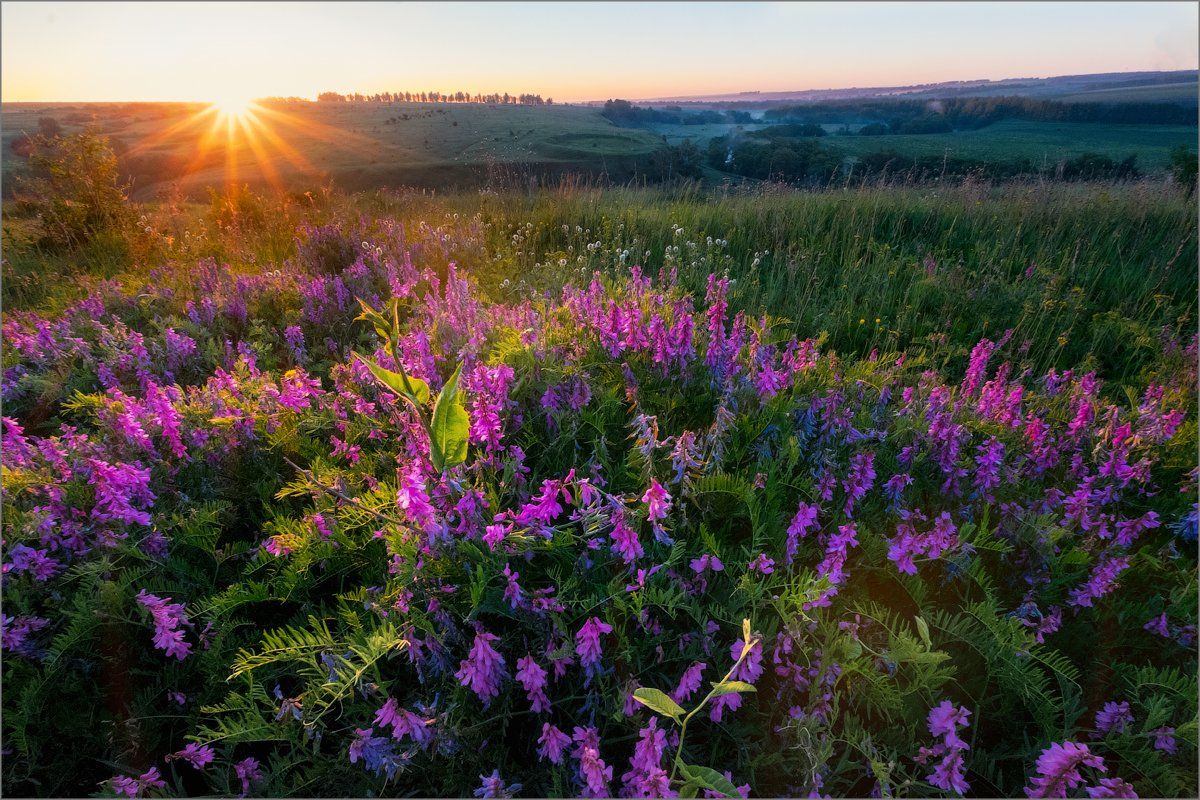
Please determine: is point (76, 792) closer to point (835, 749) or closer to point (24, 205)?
point (835, 749)

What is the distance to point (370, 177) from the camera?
21.8m

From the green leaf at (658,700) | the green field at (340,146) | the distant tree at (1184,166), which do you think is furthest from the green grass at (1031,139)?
the green leaf at (658,700)

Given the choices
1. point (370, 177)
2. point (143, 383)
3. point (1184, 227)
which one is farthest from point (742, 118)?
point (143, 383)

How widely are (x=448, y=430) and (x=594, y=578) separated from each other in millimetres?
646

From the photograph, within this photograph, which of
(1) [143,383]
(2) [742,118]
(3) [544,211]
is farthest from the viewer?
(2) [742,118]

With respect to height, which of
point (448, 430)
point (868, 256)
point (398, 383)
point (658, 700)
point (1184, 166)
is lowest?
point (658, 700)

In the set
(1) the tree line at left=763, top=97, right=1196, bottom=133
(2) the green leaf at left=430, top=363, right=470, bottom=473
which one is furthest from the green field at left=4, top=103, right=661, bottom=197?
(1) the tree line at left=763, top=97, right=1196, bottom=133

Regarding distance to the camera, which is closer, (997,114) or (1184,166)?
(1184,166)

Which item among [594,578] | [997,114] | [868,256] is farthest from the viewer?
[997,114]

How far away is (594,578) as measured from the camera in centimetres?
176

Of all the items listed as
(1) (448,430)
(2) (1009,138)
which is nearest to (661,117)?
(2) (1009,138)

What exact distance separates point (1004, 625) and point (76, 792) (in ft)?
8.90

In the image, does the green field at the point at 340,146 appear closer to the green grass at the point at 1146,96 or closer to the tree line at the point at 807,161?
the tree line at the point at 807,161

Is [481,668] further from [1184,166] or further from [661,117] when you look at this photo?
[661,117]
